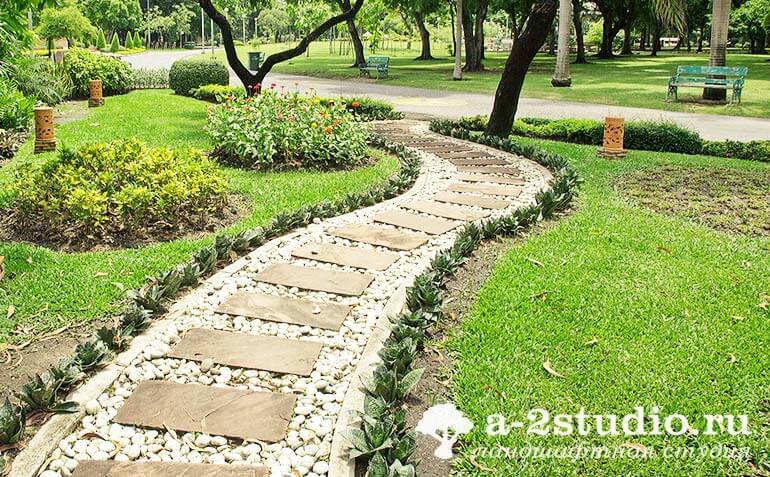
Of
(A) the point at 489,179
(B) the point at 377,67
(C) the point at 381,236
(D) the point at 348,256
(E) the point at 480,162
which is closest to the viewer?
(D) the point at 348,256

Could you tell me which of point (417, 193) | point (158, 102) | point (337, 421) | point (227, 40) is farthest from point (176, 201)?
point (158, 102)

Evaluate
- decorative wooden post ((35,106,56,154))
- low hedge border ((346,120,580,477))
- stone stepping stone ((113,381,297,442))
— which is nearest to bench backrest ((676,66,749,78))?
low hedge border ((346,120,580,477))

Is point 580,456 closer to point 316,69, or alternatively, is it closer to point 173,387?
point 173,387

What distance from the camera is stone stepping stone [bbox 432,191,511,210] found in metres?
6.76

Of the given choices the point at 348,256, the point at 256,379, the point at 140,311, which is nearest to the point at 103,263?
the point at 140,311

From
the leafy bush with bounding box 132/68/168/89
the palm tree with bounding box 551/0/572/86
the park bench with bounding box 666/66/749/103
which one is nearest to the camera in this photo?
the park bench with bounding box 666/66/749/103

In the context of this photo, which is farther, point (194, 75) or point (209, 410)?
point (194, 75)

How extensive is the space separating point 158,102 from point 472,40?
19770 mm

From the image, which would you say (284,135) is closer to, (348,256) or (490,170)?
(490,170)

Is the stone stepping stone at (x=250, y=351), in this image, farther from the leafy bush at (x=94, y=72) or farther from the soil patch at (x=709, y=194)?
the leafy bush at (x=94, y=72)

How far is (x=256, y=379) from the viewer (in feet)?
10.7

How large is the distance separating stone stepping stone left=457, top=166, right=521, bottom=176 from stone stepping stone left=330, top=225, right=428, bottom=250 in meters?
2.97

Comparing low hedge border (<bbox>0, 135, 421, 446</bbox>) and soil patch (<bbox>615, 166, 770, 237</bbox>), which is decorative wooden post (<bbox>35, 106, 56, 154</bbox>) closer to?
low hedge border (<bbox>0, 135, 421, 446</bbox>)

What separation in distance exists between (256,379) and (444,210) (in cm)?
357
